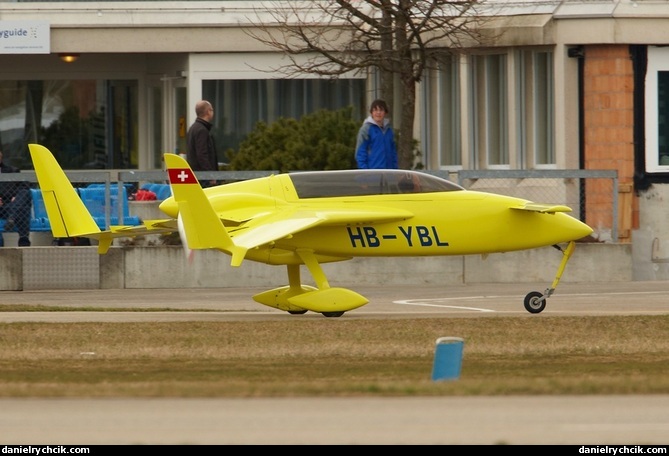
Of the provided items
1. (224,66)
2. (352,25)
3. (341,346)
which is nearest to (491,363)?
(341,346)

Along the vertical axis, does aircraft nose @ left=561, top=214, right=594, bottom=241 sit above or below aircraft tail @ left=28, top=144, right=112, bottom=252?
below

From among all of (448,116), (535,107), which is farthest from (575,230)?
(448,116)

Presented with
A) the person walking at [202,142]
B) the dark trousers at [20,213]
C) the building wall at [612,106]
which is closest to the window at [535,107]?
the building wall at [612,106]

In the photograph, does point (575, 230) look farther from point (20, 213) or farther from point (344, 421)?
point (20, 213)

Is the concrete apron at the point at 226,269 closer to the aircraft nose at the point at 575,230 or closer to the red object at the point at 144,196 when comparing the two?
the red object at the point at 144,196

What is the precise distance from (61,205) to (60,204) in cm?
2

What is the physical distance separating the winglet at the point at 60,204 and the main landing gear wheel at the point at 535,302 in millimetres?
4742

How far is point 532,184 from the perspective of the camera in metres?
25.5

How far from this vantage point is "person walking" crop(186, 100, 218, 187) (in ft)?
69.3

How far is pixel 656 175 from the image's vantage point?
26391 mm

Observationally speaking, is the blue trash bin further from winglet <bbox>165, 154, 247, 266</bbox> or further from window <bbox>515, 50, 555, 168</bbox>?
window <bbox>515, 50, 555, 168</bbox>

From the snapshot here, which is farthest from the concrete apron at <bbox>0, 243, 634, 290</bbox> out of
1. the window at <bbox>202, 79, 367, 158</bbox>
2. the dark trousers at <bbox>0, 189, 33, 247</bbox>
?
the window at <bbox>202, 79, 367, 158</bbox>

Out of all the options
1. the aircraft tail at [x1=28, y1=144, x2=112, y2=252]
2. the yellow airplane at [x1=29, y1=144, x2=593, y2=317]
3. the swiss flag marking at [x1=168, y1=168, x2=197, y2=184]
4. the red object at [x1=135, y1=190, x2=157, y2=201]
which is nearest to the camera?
the swiss flag marking at [x1=168, y1=168, x2=197, y2=184]

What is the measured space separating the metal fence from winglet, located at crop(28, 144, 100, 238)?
3.86 meters
